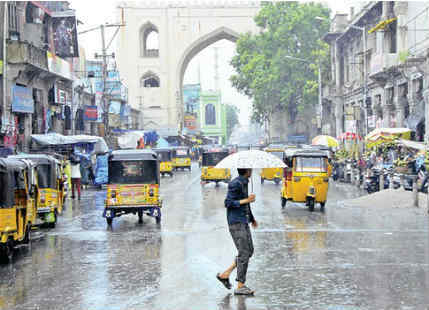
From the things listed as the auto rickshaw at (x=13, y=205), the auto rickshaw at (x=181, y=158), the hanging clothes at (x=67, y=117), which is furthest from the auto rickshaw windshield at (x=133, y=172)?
the auto rickshaw at (x=181, y=158)

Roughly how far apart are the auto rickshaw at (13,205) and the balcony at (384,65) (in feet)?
79.0

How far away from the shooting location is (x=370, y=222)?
17.6m

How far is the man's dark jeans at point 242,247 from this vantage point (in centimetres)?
889

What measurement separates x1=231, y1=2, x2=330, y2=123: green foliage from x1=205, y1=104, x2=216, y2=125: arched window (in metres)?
70.4

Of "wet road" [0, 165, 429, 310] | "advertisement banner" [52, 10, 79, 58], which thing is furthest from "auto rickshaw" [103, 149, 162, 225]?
"advertisement banner" [52, 10, 79, 58]

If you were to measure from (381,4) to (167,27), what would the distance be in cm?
4436

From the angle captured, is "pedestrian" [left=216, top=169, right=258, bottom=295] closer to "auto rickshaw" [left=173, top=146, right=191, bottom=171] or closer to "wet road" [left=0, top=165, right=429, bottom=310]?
"wet road" [left=0, top=165, right=429, bottom=310]

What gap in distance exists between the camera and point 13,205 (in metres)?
12.2

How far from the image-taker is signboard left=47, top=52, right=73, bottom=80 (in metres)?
33.2

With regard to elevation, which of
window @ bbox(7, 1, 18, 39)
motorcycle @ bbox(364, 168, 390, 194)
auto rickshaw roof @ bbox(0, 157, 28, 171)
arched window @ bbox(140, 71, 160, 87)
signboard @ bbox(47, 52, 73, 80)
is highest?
arched window @ bbox(140, 71, 160, 87)

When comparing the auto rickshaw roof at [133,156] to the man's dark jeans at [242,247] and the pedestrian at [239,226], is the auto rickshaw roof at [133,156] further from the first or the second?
the man's dark jeans at [242,247]

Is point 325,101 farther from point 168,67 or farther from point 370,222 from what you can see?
point 370,222

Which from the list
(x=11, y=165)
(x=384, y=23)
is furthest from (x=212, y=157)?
(x=11, y=165)

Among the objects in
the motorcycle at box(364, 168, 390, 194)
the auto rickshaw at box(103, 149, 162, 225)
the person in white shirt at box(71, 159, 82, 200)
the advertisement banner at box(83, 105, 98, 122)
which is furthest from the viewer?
the advertisement banner at box(83, 105, 98, 122)
